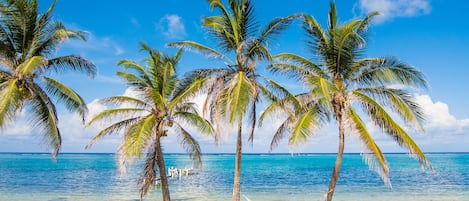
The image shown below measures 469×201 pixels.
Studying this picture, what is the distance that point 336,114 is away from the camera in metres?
12.9

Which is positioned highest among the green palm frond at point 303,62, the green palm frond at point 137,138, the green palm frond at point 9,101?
the green palm frond at point 303,62

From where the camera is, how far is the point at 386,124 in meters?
12.6

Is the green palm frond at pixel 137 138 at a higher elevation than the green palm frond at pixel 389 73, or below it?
below

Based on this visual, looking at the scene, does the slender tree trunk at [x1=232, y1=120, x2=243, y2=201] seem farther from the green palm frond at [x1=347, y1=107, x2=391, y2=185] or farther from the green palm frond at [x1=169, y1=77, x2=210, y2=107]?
the green palm frond at [x1=347, y1=107, x2=391, y2=185]

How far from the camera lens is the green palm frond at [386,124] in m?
11.2

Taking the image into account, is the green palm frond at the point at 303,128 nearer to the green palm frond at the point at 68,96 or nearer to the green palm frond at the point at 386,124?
the green palm frond at the point at 386,124

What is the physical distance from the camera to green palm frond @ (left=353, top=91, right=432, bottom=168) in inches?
440

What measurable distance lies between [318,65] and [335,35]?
120cm

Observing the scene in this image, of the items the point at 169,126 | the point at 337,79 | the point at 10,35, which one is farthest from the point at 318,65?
the point at 10,35

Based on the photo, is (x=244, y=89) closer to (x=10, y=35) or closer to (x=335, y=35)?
(x=335, y=35)

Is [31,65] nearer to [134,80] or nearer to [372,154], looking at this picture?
[134,80]

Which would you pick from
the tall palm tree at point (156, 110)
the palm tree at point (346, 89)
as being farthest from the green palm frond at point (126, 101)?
the palm tree at point (346, 89)

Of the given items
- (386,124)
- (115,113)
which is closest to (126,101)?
(115,113)

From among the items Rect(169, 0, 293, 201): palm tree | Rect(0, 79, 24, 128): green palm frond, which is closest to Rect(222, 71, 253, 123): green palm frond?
Rect(169, 0, 293, 201): palm tree
